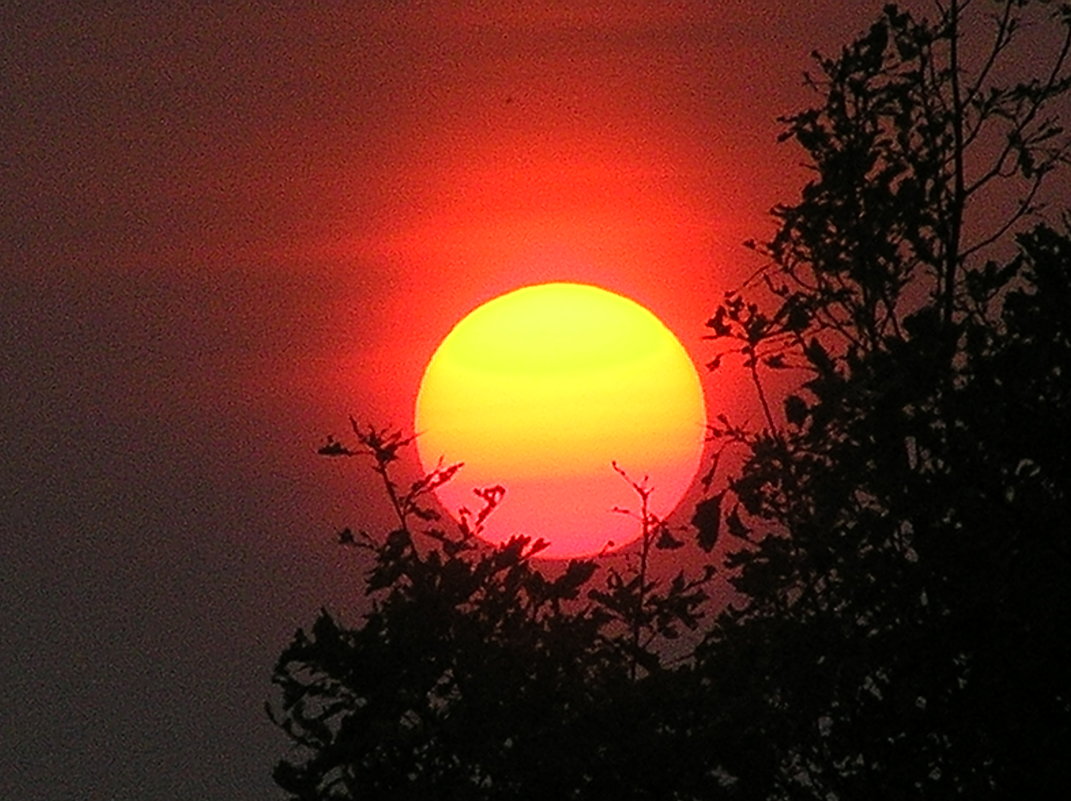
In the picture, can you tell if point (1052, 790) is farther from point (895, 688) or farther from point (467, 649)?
point (467, 649)

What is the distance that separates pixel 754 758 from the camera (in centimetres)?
1722

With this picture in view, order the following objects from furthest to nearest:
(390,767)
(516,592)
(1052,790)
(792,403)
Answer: (516,592)
(390,767)
(792,403)
(1052,790)

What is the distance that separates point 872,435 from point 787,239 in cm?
237

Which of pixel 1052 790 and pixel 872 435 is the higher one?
pixel 872 435

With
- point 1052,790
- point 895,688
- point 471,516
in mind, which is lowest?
point 1052,790

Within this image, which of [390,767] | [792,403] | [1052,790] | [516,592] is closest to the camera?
[1052,790]

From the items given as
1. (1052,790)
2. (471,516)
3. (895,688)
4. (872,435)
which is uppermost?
(471,516)

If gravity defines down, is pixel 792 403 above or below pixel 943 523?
above

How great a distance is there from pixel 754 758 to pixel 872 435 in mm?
2560

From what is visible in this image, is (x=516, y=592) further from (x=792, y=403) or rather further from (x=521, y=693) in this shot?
(x=792, y=403)

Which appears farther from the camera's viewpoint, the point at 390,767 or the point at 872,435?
the point at 390,767

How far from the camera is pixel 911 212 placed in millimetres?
18125

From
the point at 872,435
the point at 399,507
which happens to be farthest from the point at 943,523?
the point at 399,507

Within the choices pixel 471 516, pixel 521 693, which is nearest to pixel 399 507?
pixel 471 516
